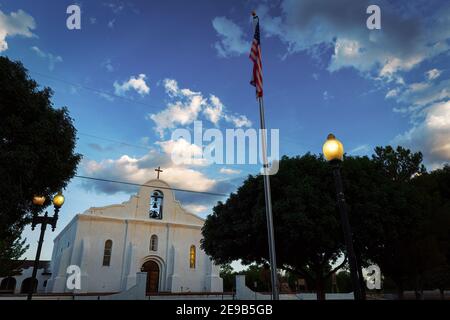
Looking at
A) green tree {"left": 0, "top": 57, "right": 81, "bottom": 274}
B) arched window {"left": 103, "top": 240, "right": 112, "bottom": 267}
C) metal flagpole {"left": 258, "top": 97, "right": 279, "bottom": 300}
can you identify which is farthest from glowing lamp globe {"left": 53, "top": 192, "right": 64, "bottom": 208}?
arched window {"left": 103, "top": 240, "right": 112, "bottom": 267}

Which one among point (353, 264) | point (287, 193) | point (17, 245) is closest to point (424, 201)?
point (287, 193)

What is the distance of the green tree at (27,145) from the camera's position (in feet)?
36.3

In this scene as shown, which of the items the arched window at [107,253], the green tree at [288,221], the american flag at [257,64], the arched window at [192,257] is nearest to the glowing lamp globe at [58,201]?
the american flag at [257,64]

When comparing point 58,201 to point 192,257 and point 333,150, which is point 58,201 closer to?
point 333,150

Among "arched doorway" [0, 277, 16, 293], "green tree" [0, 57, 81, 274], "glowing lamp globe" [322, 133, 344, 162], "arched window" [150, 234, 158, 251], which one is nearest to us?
"glowing lamp globe" [322, 133, 344, 162]

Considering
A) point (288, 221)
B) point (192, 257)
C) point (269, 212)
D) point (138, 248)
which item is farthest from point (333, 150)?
point (192, 257)

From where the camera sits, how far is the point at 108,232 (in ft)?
93.9

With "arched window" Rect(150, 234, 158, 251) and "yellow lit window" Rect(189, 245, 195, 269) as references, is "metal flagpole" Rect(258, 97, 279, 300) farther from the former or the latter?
"yellow lit window" Rect(189, 245, 195, 269)

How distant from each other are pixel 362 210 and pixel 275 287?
9922 mm

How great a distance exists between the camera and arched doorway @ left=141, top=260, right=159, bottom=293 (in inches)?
1121

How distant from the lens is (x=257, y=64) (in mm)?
10742

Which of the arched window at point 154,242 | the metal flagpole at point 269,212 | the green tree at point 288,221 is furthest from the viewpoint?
the arched window at point 154,242

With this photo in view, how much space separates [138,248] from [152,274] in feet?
9.38

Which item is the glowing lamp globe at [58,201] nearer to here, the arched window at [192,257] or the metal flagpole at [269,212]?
the metal flagpole at [269,212]
